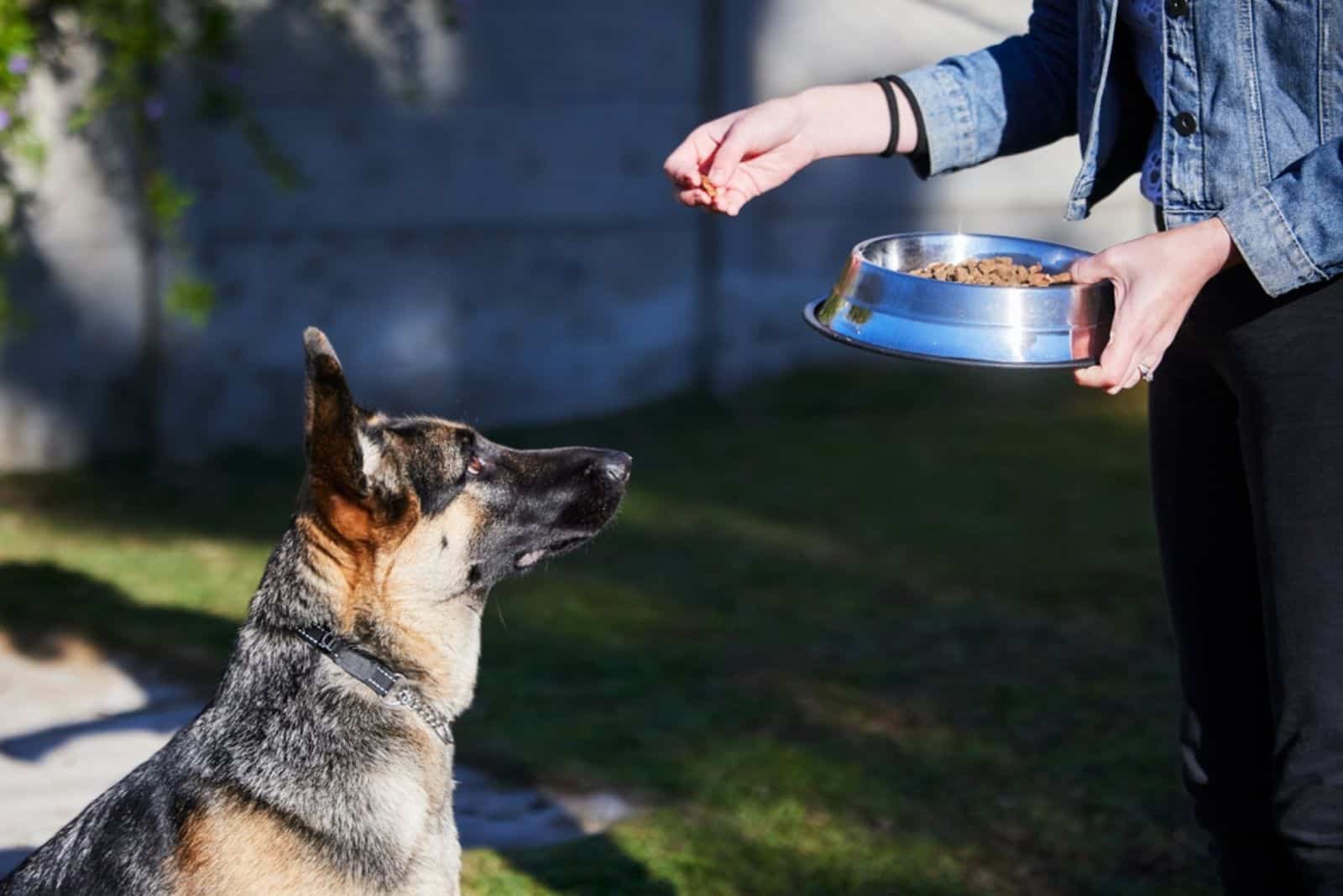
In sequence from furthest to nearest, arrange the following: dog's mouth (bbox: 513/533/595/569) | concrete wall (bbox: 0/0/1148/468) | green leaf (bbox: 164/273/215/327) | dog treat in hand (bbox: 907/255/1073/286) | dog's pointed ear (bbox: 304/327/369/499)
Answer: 1. concrete wall (bbox: 0/0/1148/468)
2. green leaf (bbox: 164/273/215/327)
3. dog's mouth (bbox: 513/533/595/569)
4. dog's pointed ear (bbox: 304/327/369/499)
5. dog treat in hand (bbox: 907/255/1073/286)

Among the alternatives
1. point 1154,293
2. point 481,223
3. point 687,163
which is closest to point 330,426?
point 687,163

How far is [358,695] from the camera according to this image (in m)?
3.12

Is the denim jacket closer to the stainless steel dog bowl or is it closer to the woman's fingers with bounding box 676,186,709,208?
the stainless steel dog bowl

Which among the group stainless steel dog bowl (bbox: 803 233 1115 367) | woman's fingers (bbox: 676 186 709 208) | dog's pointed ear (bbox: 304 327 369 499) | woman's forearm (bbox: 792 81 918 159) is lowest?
dog's pointed ear (bbox: 304 327 369 499)

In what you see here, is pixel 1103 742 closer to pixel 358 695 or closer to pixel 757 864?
pixel 757 864

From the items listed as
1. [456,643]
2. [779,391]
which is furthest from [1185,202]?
[779,391]

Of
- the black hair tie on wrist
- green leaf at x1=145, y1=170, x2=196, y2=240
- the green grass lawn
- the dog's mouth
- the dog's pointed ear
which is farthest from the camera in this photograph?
green leaf at x1=145, y1=170, x2=196, y2=240

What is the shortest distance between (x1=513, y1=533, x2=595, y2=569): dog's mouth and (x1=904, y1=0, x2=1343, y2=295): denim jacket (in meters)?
1.10

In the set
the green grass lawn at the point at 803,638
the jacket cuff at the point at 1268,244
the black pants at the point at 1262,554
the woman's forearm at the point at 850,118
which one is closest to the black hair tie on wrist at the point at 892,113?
the woman's forearm at the point at 850,118

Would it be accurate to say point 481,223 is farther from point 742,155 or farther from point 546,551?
point 742,155

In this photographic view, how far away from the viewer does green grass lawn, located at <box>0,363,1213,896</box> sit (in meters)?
4.17

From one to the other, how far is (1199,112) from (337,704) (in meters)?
1.88

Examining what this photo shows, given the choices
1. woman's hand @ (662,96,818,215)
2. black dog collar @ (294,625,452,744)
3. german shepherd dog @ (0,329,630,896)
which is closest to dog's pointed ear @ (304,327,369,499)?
german shepherd dog @ (0,329,630,896)

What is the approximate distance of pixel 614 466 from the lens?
3.53 meters
